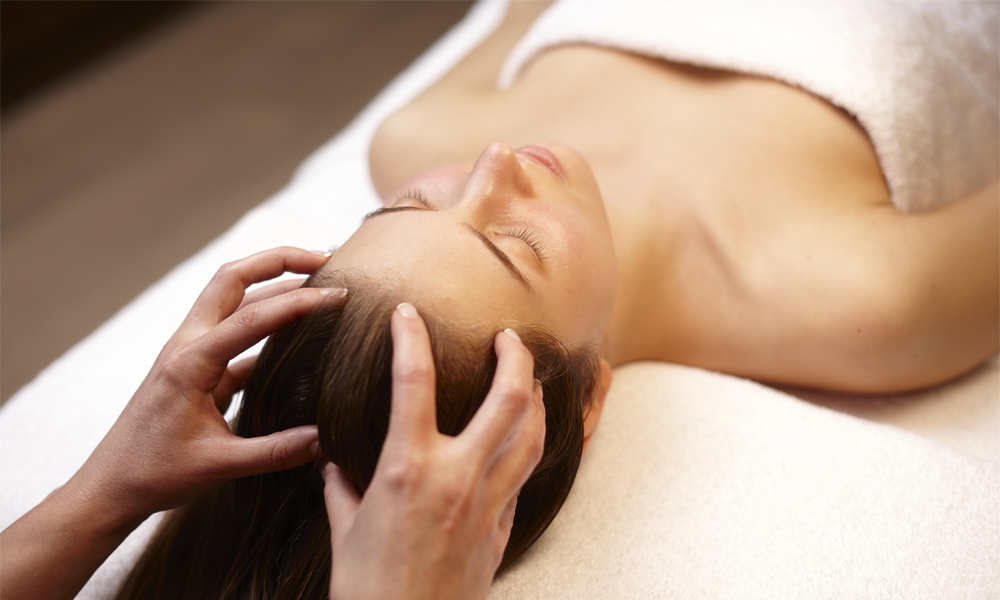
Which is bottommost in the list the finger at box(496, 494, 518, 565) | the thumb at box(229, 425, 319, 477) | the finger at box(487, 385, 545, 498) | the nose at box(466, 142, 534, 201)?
the finger at box(496, 494, 518, 565)

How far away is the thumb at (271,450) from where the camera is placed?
26.6 inches

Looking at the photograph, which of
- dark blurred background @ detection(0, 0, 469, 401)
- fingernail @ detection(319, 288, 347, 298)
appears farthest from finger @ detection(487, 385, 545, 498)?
dark blurred background @ detection(0, 0, 469, 401)

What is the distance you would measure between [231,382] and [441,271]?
1.18 ft

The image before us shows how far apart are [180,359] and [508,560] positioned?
0.46m

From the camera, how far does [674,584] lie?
0.82m

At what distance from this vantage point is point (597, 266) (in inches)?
33.2

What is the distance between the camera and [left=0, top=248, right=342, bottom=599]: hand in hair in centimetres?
69

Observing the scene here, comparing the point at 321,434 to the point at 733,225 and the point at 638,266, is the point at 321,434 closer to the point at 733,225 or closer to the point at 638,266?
the point at 638,266

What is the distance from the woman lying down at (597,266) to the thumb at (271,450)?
2 centimetres

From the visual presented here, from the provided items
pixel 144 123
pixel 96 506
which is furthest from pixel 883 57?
pixel 144 123

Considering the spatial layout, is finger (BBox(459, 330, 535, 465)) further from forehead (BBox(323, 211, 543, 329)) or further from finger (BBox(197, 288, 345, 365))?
finger (BBox(197, 288, 345, 365))

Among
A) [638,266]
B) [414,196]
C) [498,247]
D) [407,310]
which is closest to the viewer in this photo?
[407,310]

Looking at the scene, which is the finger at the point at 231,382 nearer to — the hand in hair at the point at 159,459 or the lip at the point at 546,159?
the hand in hair at the point at 159,459

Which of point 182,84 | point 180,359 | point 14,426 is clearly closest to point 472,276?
point 180,359
